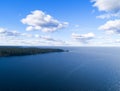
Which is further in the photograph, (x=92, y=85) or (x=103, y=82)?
(x=103, y=82)

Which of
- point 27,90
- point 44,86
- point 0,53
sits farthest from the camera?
point 0,53

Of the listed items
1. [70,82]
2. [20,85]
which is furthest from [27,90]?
[70,82]

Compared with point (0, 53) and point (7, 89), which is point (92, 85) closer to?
point (7, 89)

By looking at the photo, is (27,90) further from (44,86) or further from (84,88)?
(84,88)

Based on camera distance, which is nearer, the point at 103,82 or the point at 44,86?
the point at 44,86

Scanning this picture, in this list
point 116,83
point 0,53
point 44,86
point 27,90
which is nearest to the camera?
point 27,90

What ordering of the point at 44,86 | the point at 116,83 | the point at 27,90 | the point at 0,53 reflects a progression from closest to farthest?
the point at 27,90 < the point at 44,86 < the point at 116,83 < the point at 0,53

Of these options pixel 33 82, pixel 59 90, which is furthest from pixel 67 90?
pixel 33 82

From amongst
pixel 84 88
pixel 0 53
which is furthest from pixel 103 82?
pixel 0 53

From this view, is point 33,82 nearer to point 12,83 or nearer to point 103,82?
point 12,83
